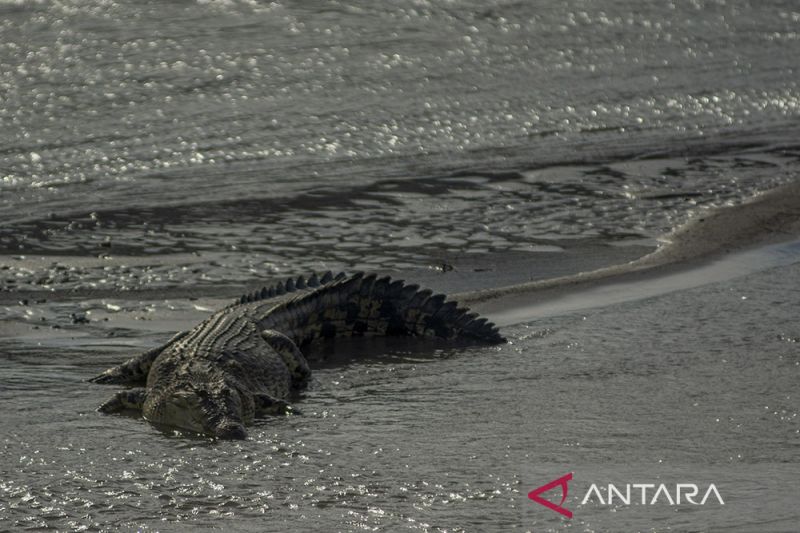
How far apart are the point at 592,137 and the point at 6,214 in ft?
16.9

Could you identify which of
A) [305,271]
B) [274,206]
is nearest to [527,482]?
[305,271]

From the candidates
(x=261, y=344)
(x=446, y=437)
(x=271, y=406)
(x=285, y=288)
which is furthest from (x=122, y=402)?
(x=285, y=288)

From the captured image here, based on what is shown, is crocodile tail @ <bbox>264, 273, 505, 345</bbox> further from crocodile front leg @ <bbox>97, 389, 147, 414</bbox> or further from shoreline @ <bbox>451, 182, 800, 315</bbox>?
crocodile front leg @ <bbox>97, 389, 147, 414</bbox>

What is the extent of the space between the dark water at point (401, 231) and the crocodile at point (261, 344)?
0.14 metres

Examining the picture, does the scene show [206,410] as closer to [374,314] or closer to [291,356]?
[291,356]

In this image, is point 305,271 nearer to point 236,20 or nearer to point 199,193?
point 199,193

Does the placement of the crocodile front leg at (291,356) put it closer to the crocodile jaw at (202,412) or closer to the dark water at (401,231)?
the dark water at (401,231)

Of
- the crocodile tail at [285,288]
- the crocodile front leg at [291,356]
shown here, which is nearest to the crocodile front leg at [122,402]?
the crocodile front leg at [291,356]

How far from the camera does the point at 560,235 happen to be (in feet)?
29.8

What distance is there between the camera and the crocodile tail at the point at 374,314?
6.79 metres

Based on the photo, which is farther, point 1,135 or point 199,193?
point 1,135

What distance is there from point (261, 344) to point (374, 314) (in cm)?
91

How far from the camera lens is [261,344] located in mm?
6297

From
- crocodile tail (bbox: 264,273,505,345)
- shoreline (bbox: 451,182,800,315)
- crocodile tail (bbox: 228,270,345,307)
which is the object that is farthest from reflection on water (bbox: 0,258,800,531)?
shoreline (bbox: 451,182,800,315)
